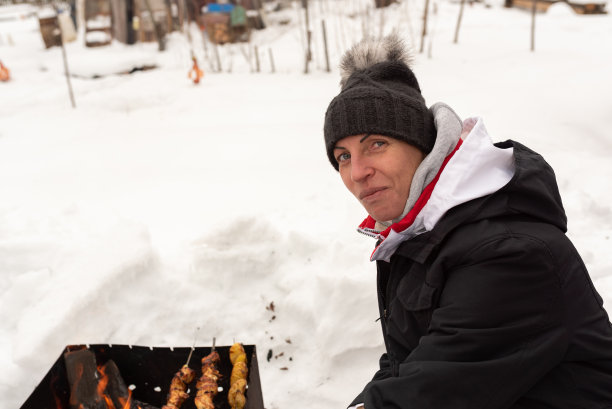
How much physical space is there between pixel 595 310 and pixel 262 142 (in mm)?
5067

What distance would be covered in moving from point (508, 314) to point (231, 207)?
3652 millimetres

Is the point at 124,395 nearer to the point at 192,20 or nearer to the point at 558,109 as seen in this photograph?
the point at 558,109

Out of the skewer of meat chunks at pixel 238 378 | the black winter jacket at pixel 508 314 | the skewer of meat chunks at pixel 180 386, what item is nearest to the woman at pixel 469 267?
the black winter jacket at pixel 508 314

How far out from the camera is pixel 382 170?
1.79 metres

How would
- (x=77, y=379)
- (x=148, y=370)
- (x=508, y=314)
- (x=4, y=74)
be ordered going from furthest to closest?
(x=4, y=74) → (x=148, y=370) → (x=77, y=379) → (x=508, y=314)

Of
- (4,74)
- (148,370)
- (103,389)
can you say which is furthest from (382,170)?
(4,74)

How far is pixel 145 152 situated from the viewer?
21.1 feet

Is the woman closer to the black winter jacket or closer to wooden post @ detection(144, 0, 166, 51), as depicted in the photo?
the black winter jacket

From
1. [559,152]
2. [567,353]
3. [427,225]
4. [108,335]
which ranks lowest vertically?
[108,335]

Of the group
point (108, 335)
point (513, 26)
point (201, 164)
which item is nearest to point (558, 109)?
point (201, 164)

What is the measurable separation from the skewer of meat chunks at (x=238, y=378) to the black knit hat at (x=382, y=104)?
1311 millimetres

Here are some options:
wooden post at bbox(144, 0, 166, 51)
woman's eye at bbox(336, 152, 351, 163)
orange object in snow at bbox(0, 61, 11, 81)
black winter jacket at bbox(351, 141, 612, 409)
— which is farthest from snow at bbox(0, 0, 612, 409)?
wooden post at bbox(144, 0, 166, 51)

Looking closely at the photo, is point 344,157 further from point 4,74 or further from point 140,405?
point 4,74

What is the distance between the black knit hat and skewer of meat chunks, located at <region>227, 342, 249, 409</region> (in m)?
1.31
